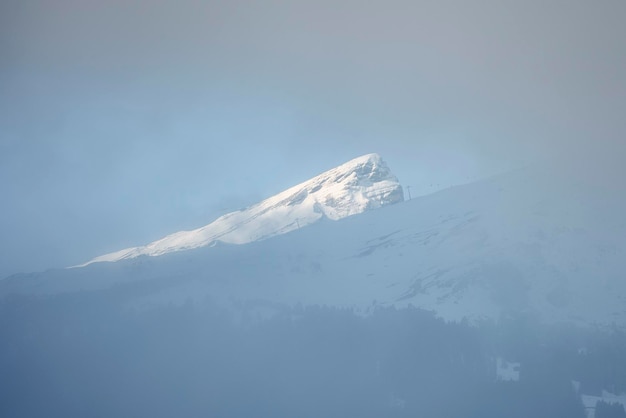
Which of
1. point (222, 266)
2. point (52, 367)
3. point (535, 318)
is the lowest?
point (535, 318)

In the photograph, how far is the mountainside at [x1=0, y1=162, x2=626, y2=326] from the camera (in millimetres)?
129250

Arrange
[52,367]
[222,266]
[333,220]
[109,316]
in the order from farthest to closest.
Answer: [333,220] → [222,266] → [109,316] → [52,367]

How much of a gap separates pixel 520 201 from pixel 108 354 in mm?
81801

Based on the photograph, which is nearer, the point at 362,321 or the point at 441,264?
the point at 362,321

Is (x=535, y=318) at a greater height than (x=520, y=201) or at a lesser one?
lesser

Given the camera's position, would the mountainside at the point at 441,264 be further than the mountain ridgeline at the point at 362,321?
Yes

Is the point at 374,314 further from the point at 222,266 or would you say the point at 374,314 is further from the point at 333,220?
the point at 333,220

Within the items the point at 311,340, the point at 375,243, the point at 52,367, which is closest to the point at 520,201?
the point at 375,243

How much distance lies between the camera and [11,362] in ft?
432

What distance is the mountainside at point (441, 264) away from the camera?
5089 inches

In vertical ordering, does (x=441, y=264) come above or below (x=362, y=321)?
above

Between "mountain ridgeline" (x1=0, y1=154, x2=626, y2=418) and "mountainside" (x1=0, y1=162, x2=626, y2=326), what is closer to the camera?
"mountain ridgeline" (x1=0, y1=154, x2=626, y2=418)

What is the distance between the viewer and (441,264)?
474 ft

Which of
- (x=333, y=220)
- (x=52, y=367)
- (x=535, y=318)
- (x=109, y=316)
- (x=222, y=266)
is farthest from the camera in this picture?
(x=333, y=220)
